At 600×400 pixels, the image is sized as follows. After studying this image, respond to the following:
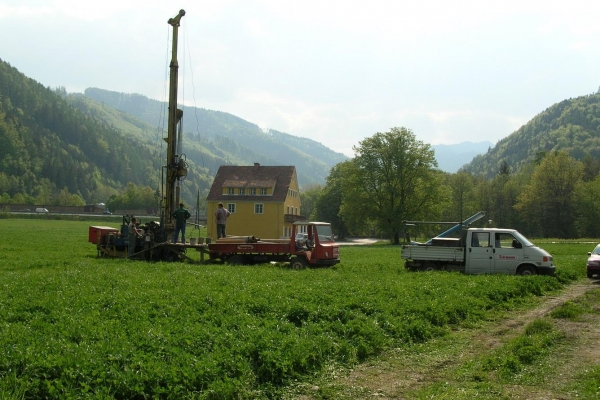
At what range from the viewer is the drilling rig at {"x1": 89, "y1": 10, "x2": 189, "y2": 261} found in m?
27.7

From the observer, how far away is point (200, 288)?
14.9 meters

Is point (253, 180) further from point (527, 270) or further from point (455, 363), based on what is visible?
point (455, 363)

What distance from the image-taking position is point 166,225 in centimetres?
2861

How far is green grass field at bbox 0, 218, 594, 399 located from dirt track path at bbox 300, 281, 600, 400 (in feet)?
1.56

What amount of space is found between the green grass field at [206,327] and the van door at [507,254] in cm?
455

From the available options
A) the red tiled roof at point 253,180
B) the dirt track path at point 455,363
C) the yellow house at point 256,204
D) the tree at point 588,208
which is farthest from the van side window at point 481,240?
the tree at point 588,208

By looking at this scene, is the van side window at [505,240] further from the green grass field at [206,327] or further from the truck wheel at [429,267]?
the green grass field at [206,327]

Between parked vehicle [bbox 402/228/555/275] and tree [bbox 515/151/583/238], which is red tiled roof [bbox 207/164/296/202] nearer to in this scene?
tree [bbox 515/151/583/238]

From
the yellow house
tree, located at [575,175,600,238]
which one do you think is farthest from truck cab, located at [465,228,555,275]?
tree, located at [575,175,600,238]

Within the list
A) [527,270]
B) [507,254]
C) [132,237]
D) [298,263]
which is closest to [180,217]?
[132,237]

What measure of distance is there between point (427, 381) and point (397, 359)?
4.36 feet

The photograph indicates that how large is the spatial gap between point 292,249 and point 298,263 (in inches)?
27.3

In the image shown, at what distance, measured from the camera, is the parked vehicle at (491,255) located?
2278 cm

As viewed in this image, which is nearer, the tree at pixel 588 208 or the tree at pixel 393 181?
the tree at pixel 393 181
